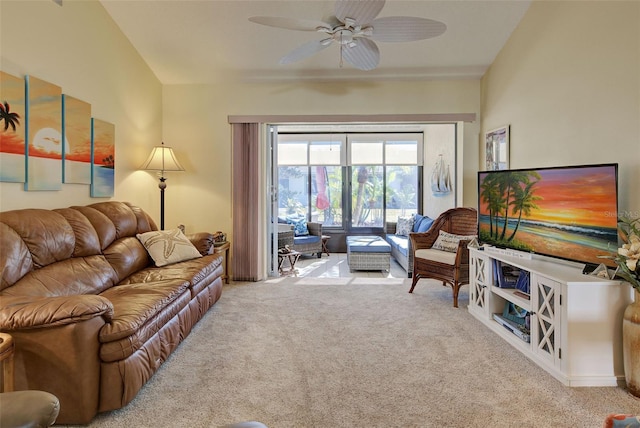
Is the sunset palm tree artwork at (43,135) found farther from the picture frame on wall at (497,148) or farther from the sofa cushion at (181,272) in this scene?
the picture frame on wall at (497,148)

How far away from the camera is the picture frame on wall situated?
13.1 ft

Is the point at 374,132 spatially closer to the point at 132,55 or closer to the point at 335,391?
the point at 132,55

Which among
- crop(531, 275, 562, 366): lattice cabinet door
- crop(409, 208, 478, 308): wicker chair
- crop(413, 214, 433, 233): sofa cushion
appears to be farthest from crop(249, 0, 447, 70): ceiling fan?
crop(413, 214, 433, 233): sofa cushion

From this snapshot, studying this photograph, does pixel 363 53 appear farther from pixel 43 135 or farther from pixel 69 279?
pixel 69 279

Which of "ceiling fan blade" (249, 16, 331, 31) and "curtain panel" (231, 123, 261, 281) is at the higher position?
"ceiling fan blade" (249, 16, 331, 31)

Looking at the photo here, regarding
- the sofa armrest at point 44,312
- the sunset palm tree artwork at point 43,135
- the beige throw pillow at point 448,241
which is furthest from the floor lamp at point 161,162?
the beige throw pillow at point 448,241

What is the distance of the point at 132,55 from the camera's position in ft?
13.4

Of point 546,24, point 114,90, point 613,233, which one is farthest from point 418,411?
point 114,90

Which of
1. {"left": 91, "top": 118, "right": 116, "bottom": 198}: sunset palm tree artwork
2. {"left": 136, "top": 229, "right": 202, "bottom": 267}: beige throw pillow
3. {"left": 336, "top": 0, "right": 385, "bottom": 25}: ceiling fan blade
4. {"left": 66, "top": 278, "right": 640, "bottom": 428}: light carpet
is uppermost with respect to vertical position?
{"left": 336, "top": 0, "right": 385, "bottom": 25}: ceiling fan blade

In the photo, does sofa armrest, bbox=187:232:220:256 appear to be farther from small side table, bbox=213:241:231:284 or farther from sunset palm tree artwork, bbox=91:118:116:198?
sunset palm tree artwork, bbox=91:118:116:198

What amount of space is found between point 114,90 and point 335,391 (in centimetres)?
365

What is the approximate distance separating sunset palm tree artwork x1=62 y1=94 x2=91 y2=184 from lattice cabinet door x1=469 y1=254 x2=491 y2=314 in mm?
3712

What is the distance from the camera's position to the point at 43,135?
8.98 ft

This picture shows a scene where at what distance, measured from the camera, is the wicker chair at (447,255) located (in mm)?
3773
